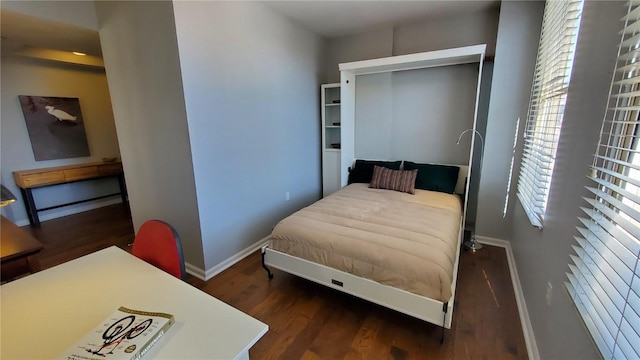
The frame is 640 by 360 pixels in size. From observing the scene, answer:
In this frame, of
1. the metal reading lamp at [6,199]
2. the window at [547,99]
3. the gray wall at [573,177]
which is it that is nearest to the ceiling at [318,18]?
the window at [547,99]

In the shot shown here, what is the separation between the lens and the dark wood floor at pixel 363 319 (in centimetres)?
170

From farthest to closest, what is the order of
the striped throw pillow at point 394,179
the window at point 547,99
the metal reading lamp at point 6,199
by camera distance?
the striped throw pillow at point 394,179 → the window at point 547,99 → the metal reading lamp at point 6,199

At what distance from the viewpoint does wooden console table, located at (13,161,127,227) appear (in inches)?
143

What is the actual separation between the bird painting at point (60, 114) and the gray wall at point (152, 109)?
2.29 m

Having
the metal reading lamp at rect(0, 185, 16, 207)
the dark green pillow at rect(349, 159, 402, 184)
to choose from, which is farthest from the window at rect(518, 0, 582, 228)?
the metal reading lamp at rect(0, 185, 16, 207)

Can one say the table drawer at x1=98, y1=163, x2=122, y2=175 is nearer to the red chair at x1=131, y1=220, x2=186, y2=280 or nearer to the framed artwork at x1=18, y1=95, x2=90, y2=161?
the framed artwork at x1=18, y1=95, x2=90, y2=161

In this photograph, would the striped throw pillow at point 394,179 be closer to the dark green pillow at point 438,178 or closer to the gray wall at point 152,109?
the dark green pillow at point 438,178

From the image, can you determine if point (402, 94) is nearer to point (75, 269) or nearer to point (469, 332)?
point (469, 332)

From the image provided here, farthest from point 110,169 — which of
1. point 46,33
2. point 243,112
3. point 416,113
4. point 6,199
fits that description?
point 416,113

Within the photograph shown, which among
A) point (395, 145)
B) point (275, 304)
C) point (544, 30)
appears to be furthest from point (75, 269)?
point (544, 30)

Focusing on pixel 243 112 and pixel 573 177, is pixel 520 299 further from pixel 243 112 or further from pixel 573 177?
pixel 243 112

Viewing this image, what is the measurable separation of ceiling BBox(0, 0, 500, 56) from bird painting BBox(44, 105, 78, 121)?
81 centimetres

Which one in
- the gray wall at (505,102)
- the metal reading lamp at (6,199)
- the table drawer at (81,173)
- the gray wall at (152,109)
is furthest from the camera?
the table drawer at (81,173)

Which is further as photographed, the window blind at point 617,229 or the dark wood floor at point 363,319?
the dark wood floor at point 363,319
